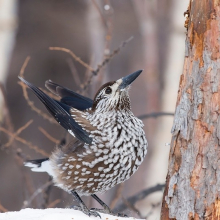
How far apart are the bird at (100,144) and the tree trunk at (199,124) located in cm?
80

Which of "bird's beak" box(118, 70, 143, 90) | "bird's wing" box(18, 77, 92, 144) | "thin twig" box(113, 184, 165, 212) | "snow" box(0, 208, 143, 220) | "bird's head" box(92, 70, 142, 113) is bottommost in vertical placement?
"snow" box(0, 208, 143, 220)

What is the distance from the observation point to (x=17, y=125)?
371 inches

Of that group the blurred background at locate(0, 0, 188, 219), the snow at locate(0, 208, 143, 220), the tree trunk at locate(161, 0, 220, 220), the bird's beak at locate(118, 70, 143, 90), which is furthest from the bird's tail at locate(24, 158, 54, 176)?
the blurred background at locate(0, 0, 188, 219)

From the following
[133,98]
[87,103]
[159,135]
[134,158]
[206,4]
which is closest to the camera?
[206,4]

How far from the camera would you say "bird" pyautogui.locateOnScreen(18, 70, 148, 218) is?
14.9ft

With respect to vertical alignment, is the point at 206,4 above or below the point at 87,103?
above

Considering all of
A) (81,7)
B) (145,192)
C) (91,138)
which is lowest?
(145,192)

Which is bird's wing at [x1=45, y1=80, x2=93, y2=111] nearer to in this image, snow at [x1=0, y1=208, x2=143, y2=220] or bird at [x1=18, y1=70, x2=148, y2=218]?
bird at [x1=18, y1=70, x2=148, y2=218]

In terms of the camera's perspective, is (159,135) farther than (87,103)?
Yes

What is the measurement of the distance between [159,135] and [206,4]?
580 centimetres

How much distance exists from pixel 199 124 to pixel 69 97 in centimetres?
183

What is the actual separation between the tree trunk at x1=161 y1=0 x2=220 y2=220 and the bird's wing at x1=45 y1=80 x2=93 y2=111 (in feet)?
5.23

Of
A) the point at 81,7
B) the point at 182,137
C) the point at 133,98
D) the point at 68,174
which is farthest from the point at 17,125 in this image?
the point at 182,137

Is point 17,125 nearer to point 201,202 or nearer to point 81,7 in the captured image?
point 81,7
